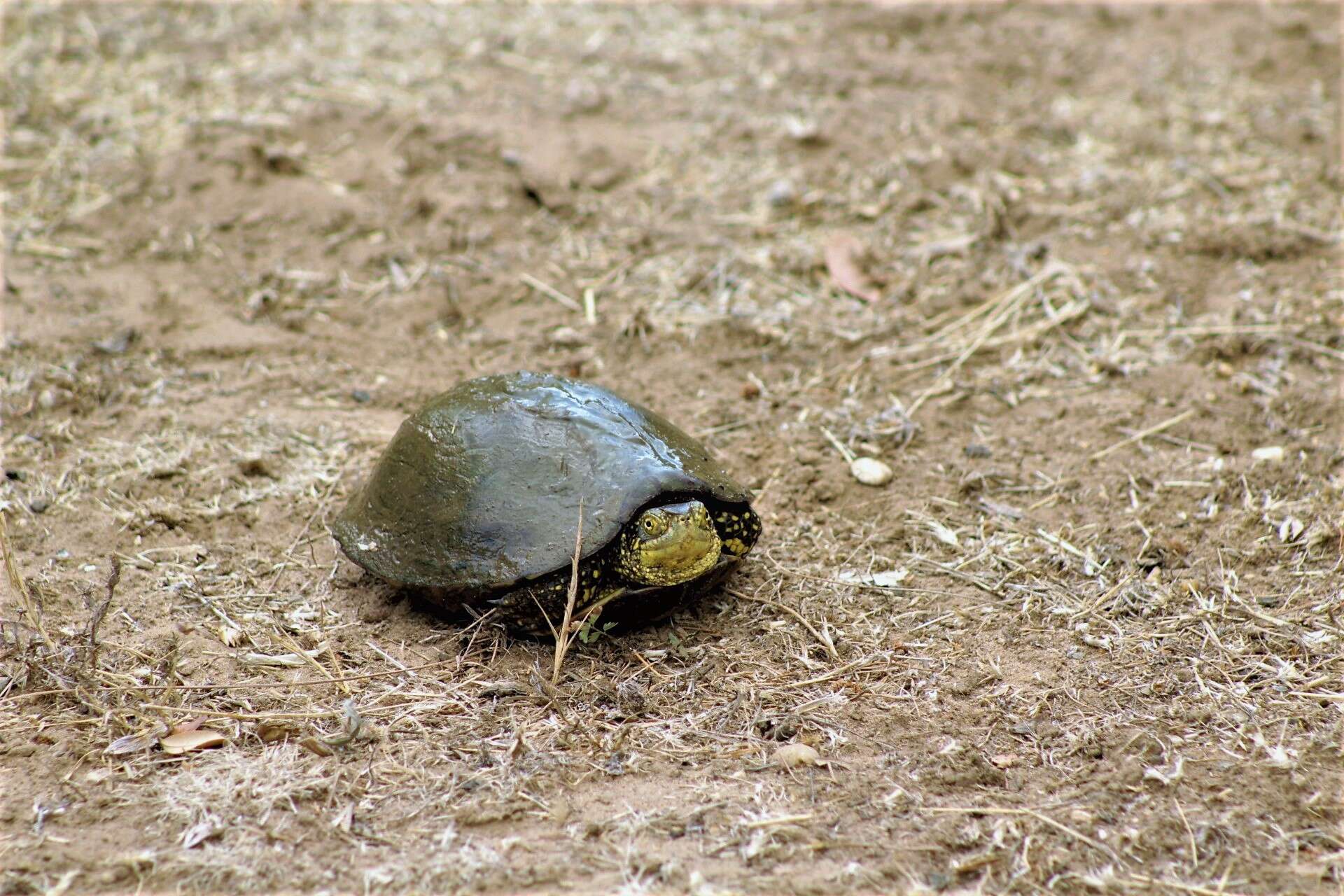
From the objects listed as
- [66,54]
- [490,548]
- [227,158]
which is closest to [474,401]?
[490,548]

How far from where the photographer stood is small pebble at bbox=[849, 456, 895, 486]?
13.2 ft

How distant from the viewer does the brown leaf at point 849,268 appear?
5.15 metres

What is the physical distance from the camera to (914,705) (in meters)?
3.03

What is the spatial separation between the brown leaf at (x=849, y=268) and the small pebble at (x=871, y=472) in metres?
1.26

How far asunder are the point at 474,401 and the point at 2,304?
9.71ft

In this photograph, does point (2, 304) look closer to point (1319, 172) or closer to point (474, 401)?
point (474, 401)

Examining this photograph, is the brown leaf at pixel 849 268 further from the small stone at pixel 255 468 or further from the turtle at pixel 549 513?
the small stone at pixel 255 468

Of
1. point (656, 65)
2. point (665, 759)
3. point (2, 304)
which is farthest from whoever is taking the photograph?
point (656, 65)

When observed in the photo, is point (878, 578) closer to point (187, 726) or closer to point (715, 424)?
point (715, 424)

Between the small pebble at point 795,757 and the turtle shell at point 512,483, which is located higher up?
the turtle shell at point 512,483

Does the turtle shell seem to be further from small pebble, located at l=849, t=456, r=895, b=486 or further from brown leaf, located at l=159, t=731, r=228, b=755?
small pebble, located at l=849, t=456, r=895, b=486

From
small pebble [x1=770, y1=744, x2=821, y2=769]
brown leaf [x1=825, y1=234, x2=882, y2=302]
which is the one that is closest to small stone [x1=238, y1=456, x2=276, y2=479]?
small pebble [x1=770, y1=744, x2=821, y2=769]

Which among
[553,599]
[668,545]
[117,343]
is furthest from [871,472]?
[117,343]

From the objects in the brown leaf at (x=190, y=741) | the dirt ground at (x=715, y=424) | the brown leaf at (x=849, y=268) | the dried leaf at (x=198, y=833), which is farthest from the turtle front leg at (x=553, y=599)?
the brown leaf at (x=849, y=268)
